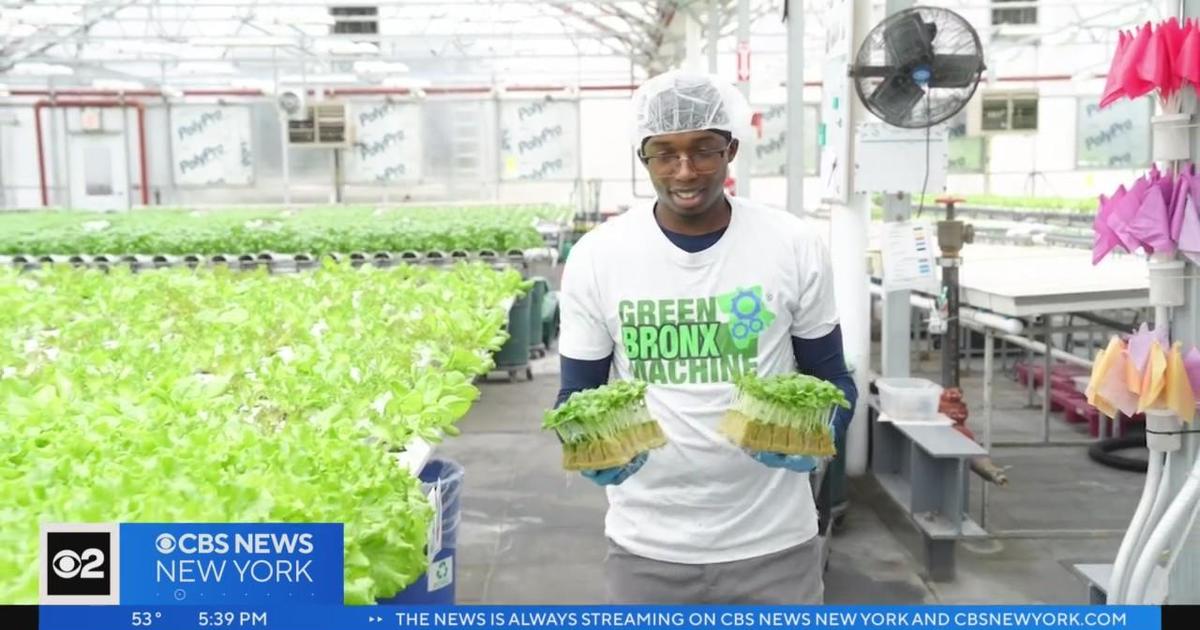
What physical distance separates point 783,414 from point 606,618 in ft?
2.19

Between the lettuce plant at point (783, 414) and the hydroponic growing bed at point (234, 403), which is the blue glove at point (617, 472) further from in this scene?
the hydroponic growing bed at point (234, 403)

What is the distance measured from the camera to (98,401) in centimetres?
235

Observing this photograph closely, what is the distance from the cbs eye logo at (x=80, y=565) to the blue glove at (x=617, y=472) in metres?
0.75

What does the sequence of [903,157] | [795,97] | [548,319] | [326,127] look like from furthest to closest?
[326,127] → [548,319] → [795,97] → [903,157]

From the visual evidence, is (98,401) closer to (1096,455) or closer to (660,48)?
(1096,455)

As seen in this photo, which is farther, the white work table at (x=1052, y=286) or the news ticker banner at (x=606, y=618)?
the white work table at (x=1052, y=286)

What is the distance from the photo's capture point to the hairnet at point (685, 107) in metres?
1.89

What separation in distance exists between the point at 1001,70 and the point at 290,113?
11329 mm

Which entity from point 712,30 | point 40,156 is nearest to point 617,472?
point 712,30

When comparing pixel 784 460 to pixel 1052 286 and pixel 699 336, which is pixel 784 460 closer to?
pixel 699 336

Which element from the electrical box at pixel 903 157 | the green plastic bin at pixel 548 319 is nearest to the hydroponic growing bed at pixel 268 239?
the green plastic bin at pixel 548 319

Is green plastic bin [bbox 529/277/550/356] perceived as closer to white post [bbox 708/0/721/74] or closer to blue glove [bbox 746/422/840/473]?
white post [bbox 708/0/721/74]

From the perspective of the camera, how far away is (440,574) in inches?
102

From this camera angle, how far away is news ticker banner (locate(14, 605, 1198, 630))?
44.2 inches
